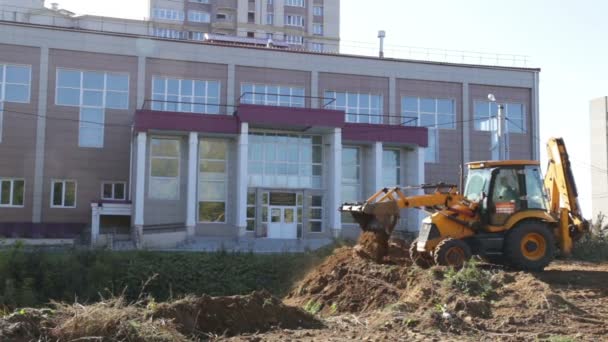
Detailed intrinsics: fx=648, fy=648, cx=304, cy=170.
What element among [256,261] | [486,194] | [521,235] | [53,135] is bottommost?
[256,261]

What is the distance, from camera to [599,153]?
6450 cm

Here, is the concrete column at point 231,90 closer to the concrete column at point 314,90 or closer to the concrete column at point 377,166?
the concrete column at point 314,90

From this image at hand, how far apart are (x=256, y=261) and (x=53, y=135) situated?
19360mm

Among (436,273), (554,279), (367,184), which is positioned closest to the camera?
(436,273)

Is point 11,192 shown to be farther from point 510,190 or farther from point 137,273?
point 510,190

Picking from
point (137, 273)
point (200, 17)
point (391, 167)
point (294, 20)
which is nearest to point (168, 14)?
point (200, 17)

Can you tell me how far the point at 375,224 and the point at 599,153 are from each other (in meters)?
55.8

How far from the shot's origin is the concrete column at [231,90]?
42.0 metres

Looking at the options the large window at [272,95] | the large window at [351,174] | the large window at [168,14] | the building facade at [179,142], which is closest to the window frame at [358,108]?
the building facade at [179,142]

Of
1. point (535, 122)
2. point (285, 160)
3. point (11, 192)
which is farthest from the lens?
point (535, 122)

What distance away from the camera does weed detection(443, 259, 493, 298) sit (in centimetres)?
1225

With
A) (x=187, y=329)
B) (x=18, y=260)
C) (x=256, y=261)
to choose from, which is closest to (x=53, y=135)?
(x=18, y=260)

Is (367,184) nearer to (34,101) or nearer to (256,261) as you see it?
(256,261)

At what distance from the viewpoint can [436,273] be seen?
1346 centimetres
